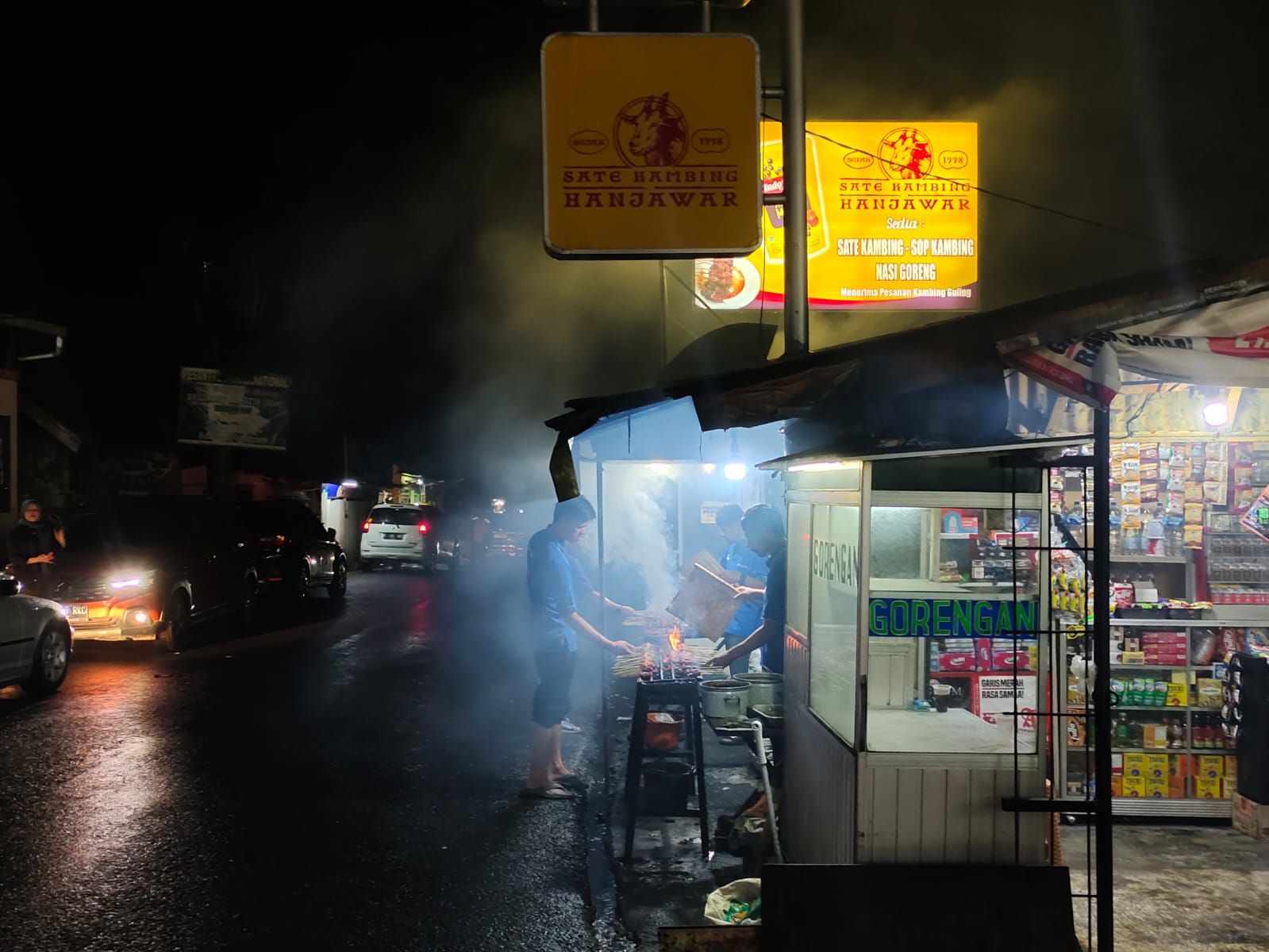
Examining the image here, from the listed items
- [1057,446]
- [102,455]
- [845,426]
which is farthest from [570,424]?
[102,455]

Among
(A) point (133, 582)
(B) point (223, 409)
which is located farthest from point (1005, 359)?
(B) point (223, 409)

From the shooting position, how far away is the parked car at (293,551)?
601 inches

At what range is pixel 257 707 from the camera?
888 centimetres

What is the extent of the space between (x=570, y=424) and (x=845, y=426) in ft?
4.82

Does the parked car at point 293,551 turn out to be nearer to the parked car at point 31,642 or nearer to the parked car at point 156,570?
the parked car at point 156,570

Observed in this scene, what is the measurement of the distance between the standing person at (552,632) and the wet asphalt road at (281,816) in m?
0.27

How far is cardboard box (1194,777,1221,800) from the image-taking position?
5578 mm

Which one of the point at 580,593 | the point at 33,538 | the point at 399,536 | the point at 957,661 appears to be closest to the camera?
the point at 957,661

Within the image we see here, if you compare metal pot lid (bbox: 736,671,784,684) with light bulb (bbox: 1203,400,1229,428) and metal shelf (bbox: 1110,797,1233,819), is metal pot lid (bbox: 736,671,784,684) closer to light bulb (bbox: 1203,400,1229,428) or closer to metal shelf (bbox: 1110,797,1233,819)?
metal shelf (bbox: 1110,797,1233,819)

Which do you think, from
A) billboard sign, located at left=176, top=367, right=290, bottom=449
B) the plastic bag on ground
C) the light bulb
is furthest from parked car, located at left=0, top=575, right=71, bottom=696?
billboard sign, located at left=176, top=367, right=290, bottom=449

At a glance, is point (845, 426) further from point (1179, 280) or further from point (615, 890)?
point (615, 890)

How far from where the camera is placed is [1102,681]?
10.5 ft

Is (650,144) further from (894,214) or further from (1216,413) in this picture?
(1216,413)

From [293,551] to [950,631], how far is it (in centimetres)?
1448
